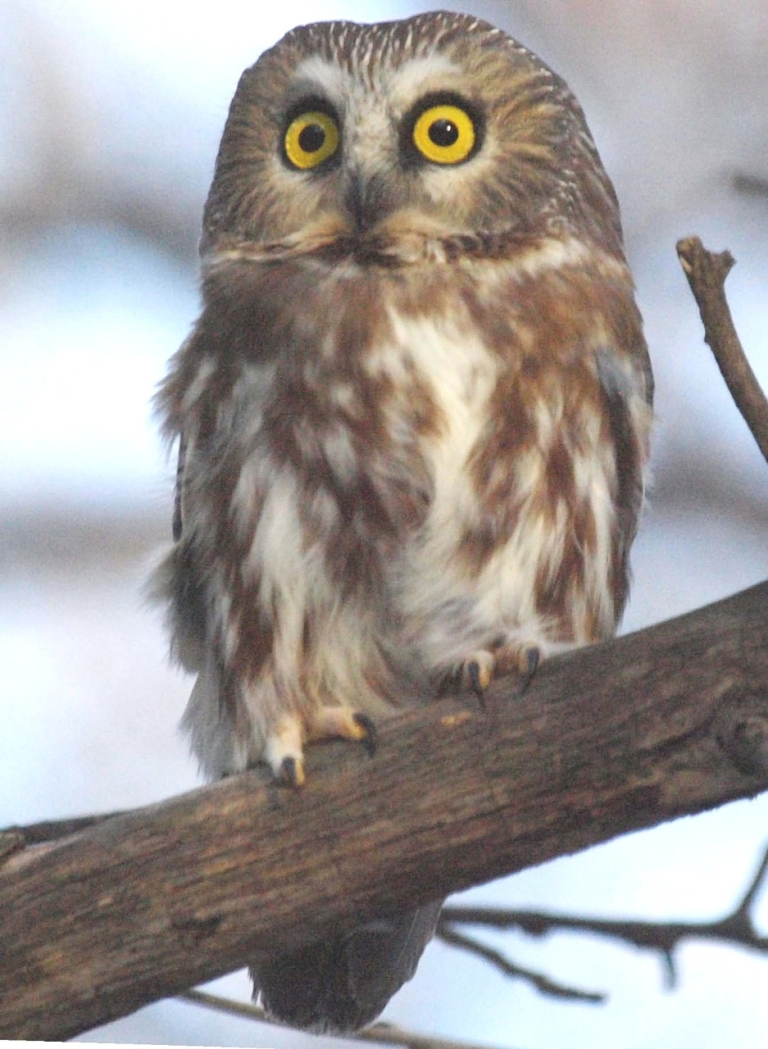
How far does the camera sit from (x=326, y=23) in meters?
2.35

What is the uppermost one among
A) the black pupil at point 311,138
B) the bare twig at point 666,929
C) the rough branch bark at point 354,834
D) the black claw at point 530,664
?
the black pupil at point 311,138

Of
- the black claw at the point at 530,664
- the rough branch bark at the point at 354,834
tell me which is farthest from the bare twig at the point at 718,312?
the black claw at the point at 530,664

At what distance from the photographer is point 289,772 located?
1.88 meters

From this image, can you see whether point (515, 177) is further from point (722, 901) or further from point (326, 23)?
point (722, 901)

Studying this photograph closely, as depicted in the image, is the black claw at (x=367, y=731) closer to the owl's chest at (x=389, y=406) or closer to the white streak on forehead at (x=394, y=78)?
the owl's chest at (x=389, y=406)

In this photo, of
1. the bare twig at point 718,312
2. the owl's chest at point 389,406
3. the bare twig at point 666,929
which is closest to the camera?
the bare twig at point 718,312

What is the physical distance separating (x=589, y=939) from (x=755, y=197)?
1084 mm

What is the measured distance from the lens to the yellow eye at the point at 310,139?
7.51 feet

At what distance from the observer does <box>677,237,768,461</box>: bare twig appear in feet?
4.81

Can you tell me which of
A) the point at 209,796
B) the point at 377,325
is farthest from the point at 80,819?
the point at 377,325

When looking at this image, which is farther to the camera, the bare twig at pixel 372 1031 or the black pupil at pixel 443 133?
the black pupil at pixel 443 133

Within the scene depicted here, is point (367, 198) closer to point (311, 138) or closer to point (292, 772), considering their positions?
point (311, 138)

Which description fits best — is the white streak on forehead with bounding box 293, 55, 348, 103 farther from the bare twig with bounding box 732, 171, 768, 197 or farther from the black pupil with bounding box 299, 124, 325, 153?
the bare twig with bounding box 732, 171, 768, 197

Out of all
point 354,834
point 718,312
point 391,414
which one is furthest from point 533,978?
point 718,312
